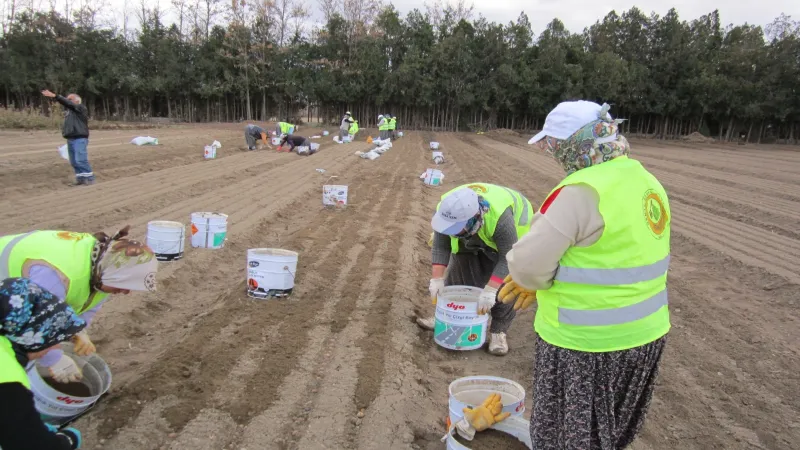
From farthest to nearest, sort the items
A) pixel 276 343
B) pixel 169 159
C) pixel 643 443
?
pixel 169 159, pixel 276 343, pixel 643 443

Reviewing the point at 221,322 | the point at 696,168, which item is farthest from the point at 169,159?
the point at 696,168

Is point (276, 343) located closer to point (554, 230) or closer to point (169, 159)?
point (554, 230)

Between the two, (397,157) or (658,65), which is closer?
(397,157)

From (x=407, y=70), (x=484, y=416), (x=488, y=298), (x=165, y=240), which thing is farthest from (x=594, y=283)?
(x=407, y=70)

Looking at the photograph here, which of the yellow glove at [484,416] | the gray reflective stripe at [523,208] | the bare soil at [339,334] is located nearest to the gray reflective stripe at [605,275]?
the yellow glove at [484,416]

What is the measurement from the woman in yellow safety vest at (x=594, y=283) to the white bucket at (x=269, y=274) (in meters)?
3.10

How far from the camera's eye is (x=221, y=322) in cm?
425

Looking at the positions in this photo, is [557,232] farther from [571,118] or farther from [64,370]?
[64,370]

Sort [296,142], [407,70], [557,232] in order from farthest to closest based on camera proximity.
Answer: [407,70] → [296,142] → [557,232]

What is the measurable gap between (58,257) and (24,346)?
0.75m

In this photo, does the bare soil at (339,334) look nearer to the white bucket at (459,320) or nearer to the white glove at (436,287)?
the white bucket at (459,320)

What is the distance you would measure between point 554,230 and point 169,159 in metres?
13.9

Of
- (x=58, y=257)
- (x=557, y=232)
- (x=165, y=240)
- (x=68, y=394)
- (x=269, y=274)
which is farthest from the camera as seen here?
(x=165, y=240)

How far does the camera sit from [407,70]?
124 feet
